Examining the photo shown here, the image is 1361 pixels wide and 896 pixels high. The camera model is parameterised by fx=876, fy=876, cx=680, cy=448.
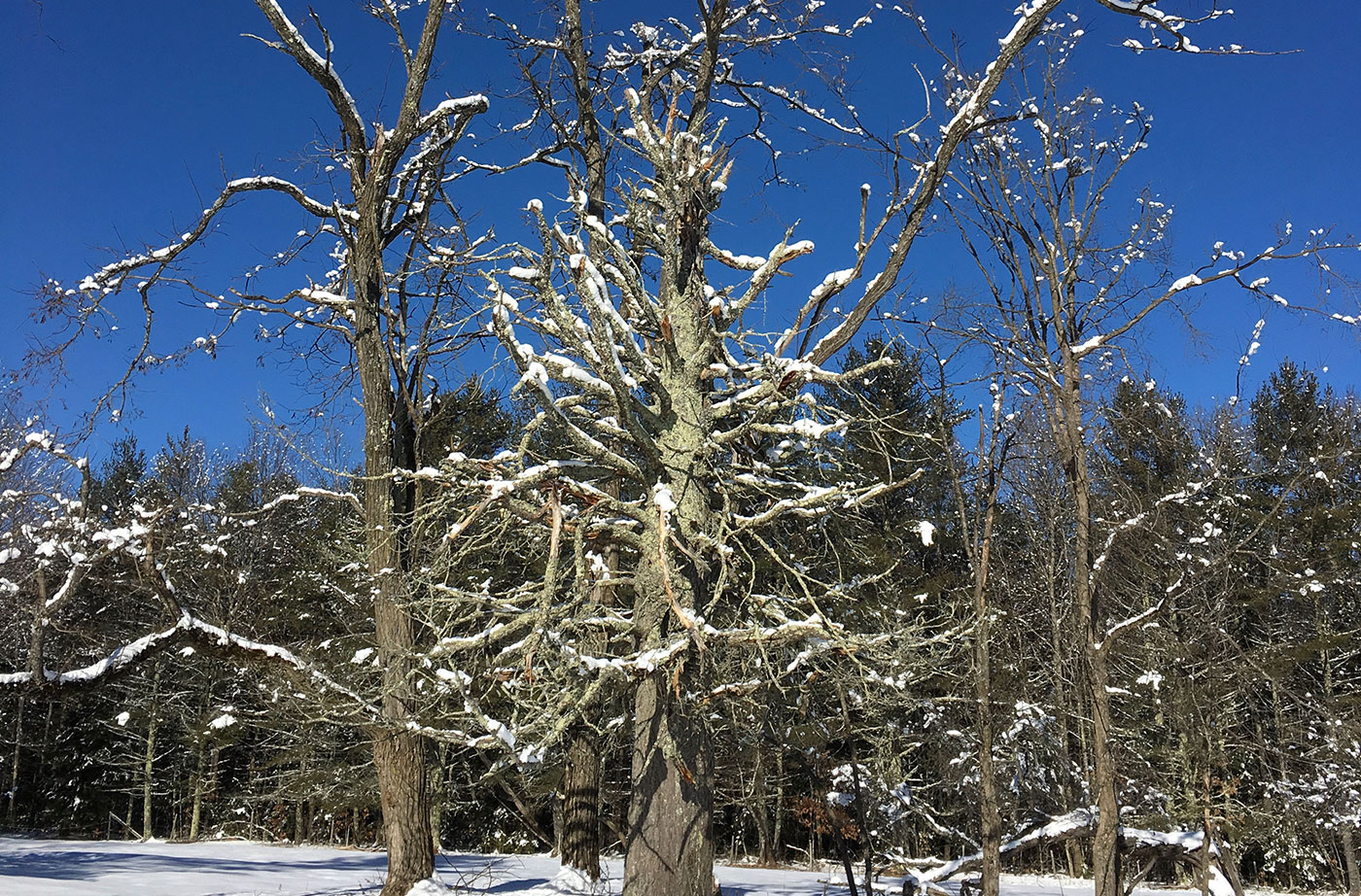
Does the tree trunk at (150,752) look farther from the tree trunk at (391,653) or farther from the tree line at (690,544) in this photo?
the tree trunk at (391,653)

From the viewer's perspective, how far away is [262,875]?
1260cm

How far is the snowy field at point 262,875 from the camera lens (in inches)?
381

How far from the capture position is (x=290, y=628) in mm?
20953

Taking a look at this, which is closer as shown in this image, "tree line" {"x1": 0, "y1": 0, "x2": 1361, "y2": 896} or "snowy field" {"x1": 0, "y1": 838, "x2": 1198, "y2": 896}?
"tree line" {"x1": 0, "y1": 0, "x2": 1361, "y2": 896}

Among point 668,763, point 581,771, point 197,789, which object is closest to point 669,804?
point 668,763

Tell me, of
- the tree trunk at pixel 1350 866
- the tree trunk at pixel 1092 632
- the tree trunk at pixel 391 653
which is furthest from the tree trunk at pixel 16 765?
the tree trunk at pixel 1350 866

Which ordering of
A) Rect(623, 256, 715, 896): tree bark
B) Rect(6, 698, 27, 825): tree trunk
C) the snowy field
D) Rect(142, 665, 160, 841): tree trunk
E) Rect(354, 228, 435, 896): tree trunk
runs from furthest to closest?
Rect(6, 698, 27, 825): tree trunk < Rect(142, 665, 160, 841): tree trunk < the snowy field < Rect(354, 228, 435, 896): tree trunk < Rect(623, 256, 715, 896): tree bark

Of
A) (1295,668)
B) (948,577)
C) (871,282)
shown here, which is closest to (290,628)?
(948,577)

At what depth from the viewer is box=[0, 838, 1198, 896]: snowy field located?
967cm

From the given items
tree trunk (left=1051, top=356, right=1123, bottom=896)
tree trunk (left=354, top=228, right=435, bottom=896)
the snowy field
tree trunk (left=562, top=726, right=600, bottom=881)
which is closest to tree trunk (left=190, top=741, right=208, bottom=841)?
the snowy field

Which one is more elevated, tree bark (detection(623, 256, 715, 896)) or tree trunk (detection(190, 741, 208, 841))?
tree bark (detection(623, 256, 715, 896))

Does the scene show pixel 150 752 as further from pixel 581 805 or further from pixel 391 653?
pixel 391 653

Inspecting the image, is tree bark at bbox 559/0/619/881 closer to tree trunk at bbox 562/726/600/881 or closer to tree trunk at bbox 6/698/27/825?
tree trunk at bbox 562/726/600/881

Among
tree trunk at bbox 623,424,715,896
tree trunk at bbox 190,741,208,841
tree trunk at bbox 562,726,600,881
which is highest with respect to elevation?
tree trunk at bbox 623,424,715,896
